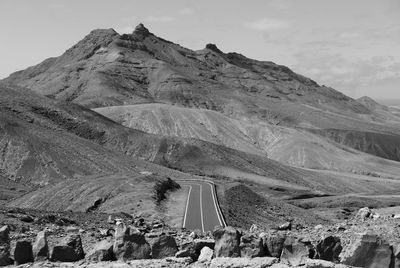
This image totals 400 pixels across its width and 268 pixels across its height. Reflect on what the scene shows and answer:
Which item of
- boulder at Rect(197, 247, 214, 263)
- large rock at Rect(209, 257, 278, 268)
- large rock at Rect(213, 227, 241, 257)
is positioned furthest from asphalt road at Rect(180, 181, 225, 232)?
large rock at Rect(209, 257, 278, 268)

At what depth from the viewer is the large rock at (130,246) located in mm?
14673

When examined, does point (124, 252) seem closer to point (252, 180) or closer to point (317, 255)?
point (317, 255)

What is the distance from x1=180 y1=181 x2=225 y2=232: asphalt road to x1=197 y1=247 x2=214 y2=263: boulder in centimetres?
3045

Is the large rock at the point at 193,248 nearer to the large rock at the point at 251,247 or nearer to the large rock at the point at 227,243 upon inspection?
the large rock at the point at 227,243

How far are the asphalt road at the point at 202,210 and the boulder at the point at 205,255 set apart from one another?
99.9ft

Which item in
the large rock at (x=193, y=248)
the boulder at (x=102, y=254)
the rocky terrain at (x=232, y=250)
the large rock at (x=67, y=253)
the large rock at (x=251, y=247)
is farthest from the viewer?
the large rock at (x=67, y=253)

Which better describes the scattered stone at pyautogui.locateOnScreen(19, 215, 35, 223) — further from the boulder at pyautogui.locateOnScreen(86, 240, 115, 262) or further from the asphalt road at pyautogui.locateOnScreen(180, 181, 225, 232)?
the asphalt road at pyautogui.locateOnScreen(180, 181, 225, 232)

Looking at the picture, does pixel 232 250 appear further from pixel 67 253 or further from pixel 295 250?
pixel 67 253

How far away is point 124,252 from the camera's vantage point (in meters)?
14.7

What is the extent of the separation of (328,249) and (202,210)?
44520mm

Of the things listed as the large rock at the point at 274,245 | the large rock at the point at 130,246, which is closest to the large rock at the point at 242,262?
the large rock at the point at 274,245

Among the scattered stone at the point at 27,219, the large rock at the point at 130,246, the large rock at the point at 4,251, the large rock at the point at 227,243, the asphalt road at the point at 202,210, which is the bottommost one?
the asphalt road at the point at 202,210

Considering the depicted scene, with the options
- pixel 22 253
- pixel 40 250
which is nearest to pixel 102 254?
pixel 40 250

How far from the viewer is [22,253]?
15523 millimetres
